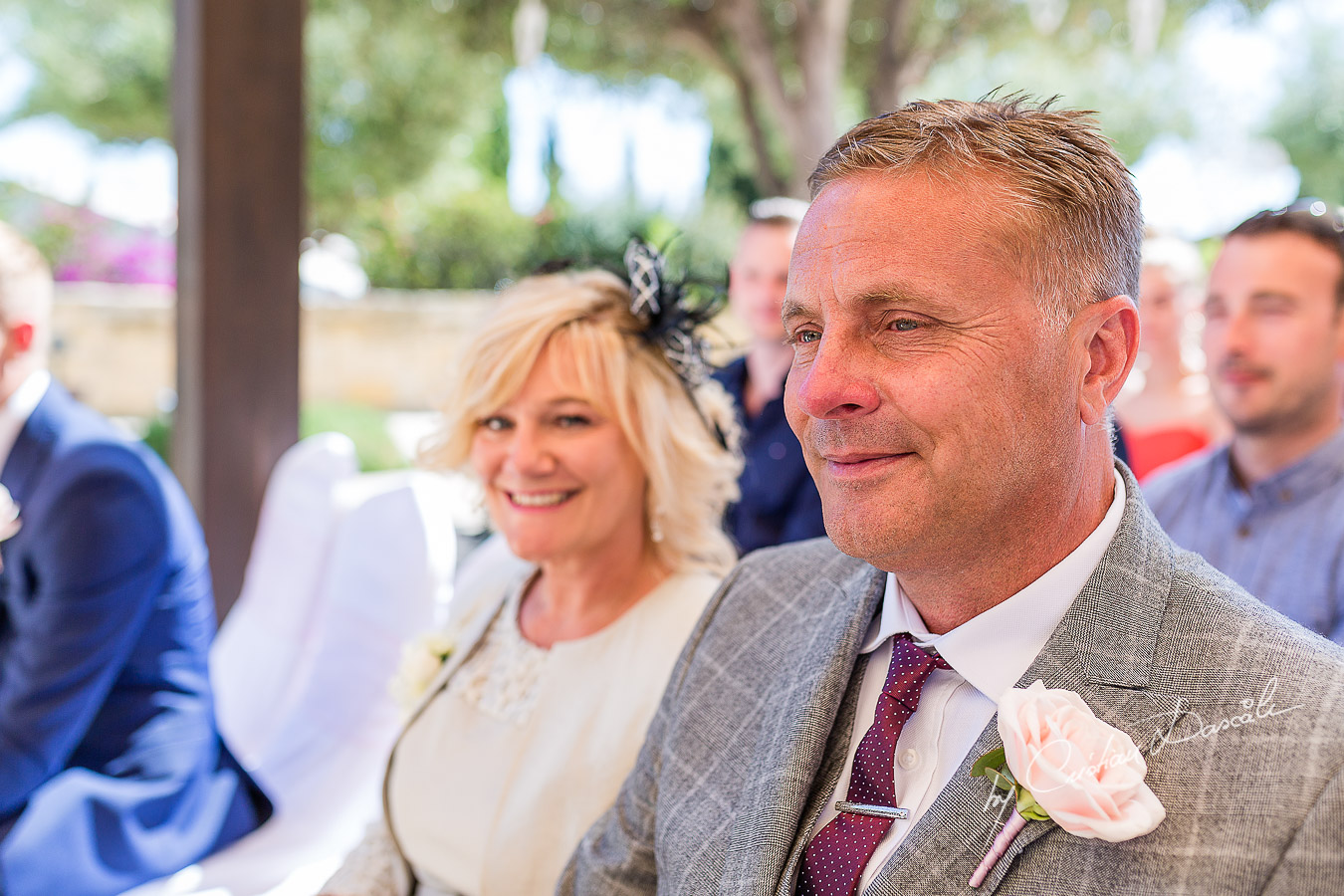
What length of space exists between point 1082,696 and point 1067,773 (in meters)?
0.13

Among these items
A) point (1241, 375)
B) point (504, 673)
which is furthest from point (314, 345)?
point (1241, 375)

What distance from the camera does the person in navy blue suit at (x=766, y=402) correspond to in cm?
325

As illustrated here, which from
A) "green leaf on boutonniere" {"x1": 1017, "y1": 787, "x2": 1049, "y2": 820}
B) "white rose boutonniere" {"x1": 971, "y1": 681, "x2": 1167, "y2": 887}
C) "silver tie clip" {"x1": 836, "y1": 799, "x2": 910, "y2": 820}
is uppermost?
"white rose boutonniere" {"x1": 971, "y1": 681, "x2": 1167, "y2": 887}

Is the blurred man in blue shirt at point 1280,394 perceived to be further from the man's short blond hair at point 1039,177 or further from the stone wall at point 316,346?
the stone wall at point 316,346

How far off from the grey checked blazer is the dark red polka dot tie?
3 cm

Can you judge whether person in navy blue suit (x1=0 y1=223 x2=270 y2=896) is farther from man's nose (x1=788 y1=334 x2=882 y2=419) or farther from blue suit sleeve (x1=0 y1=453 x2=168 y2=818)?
man's nose (x1=788 y1=334 x2=882 y2=419)

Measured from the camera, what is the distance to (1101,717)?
1.01m

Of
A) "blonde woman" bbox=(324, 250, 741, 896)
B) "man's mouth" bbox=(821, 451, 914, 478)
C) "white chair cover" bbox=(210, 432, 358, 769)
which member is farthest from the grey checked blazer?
"white chair cover" bbox=(210, 432, 358, 769)

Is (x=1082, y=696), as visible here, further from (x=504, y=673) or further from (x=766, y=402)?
(x=766, y=402)

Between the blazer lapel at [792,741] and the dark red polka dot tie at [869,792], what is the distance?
Answer: 0.04m

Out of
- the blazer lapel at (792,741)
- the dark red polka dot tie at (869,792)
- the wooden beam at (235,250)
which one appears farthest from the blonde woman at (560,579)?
the wooden beam at (235,250)

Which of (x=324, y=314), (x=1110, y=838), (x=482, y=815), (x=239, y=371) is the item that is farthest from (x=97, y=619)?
(x=324, y=314)

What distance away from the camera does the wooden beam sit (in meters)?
3.53

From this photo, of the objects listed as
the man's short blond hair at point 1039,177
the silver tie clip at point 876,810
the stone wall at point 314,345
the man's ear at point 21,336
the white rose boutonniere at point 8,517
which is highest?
the man's short blond hair at point 1039,177
